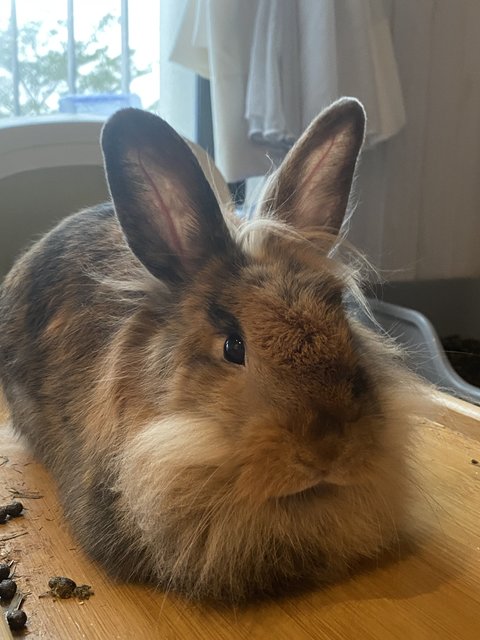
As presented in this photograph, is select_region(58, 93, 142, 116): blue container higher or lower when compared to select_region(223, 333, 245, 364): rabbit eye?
higher

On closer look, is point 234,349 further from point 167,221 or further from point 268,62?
point 268,62

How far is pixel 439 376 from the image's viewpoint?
2.09m

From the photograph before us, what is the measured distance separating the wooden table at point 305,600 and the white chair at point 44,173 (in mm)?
942

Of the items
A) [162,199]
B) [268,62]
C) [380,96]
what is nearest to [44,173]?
[268,62]

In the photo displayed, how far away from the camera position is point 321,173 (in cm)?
105

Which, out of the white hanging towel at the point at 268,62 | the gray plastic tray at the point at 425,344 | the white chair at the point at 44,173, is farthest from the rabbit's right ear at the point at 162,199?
the white hanging towel at the point at 268,62

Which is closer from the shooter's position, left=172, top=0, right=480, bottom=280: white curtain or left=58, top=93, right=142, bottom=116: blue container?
left=172, top=0, right=480, bottom=280: white curtain

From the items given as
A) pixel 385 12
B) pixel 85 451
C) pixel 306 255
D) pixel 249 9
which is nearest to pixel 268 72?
pixel 249 9

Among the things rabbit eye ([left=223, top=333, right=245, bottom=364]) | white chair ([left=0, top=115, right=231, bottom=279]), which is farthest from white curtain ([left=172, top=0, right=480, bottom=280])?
rabbit eye ([left=223, top=333, right=245, bottom=364])

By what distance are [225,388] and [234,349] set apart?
52 millimetres

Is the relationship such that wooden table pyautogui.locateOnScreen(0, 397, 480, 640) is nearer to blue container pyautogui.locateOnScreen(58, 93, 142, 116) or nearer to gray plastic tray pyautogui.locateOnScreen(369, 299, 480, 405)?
gray plastic tray pyautogui.locateOnScreen(369, 299, 480, 405)

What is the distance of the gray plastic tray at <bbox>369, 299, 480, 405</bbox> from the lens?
1986 millimetres

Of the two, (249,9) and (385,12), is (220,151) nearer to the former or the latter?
(249,9)

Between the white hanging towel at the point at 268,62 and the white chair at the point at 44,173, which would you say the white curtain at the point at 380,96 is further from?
the white chair at the point at 44,173
